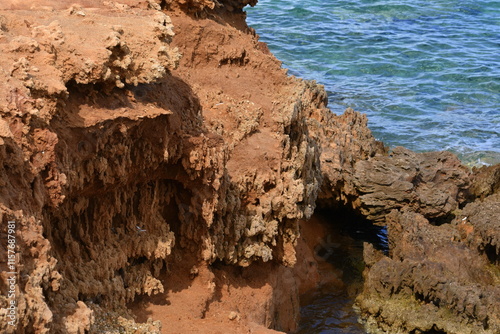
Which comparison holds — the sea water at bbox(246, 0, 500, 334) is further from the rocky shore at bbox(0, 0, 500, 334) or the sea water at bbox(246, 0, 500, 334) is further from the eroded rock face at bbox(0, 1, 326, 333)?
the eroded rock face at bbox(0, 1, 326, 333)

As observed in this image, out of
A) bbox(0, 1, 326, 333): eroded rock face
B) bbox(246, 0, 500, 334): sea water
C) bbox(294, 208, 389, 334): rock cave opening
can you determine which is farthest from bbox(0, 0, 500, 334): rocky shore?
bbox(246, 0, 500, 334): sea water

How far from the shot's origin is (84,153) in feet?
15.3

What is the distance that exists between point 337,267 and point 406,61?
9.82 metres

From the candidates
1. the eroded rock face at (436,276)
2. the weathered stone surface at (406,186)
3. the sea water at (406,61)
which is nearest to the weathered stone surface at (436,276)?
the eroded rock face at (436,276)

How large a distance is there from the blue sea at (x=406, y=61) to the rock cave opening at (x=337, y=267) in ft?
13.2

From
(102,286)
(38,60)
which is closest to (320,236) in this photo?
(102,286)

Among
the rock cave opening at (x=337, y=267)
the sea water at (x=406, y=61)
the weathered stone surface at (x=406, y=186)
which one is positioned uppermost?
the sea water at (x=406, y=61)

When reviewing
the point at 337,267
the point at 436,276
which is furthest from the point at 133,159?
the point at 337,267

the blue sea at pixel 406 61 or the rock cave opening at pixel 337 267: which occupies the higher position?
the blue sea at pixel 406 61

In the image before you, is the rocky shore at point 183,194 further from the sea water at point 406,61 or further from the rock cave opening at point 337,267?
the sea water at point 406,61

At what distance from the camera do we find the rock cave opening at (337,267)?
776 cm

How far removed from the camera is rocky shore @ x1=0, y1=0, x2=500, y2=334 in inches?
161

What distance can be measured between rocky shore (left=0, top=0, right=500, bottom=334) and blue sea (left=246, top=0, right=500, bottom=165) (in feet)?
16.2

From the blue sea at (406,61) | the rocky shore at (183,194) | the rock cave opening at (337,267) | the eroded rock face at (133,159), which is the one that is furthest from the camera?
the blue sea at (406,61)
